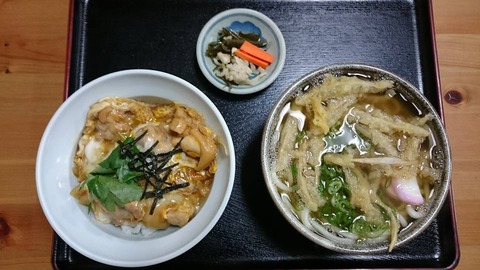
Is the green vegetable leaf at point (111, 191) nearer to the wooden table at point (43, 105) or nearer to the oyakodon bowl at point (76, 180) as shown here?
the oyakodon bowl at point (76, 180)

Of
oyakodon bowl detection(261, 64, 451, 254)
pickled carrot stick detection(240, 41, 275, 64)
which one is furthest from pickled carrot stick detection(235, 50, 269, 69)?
oyakodon bowl detection(261, 64, 451, 254)

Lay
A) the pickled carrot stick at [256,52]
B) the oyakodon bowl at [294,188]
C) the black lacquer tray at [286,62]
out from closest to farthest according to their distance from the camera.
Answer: the oyakodon bowl at [294,188] → the black lacquer tray at [286,62] → the pickled carrot stick at [256,52]

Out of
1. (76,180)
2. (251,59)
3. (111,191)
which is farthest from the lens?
(251,59)

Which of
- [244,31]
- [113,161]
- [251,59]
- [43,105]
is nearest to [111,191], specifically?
[113,161]

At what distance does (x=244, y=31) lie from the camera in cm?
231

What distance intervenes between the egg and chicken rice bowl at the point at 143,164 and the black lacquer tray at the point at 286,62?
0.79 ft

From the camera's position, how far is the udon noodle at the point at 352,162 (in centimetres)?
191

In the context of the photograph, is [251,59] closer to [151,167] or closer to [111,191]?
[151,167]

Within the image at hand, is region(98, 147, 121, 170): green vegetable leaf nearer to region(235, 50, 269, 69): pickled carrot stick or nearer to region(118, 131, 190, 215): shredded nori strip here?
region(118, 131, 190, 215): shredded nori strip

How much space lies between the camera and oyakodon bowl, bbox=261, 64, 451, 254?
5.96 ft

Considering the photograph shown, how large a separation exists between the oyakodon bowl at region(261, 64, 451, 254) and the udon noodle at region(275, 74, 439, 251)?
1cm

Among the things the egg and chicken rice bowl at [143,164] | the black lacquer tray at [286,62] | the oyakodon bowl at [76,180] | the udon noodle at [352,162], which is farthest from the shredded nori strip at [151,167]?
the udon noodle at [352,162]

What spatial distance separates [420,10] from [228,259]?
4.97 ft

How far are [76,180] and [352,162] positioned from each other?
116 centimetres
